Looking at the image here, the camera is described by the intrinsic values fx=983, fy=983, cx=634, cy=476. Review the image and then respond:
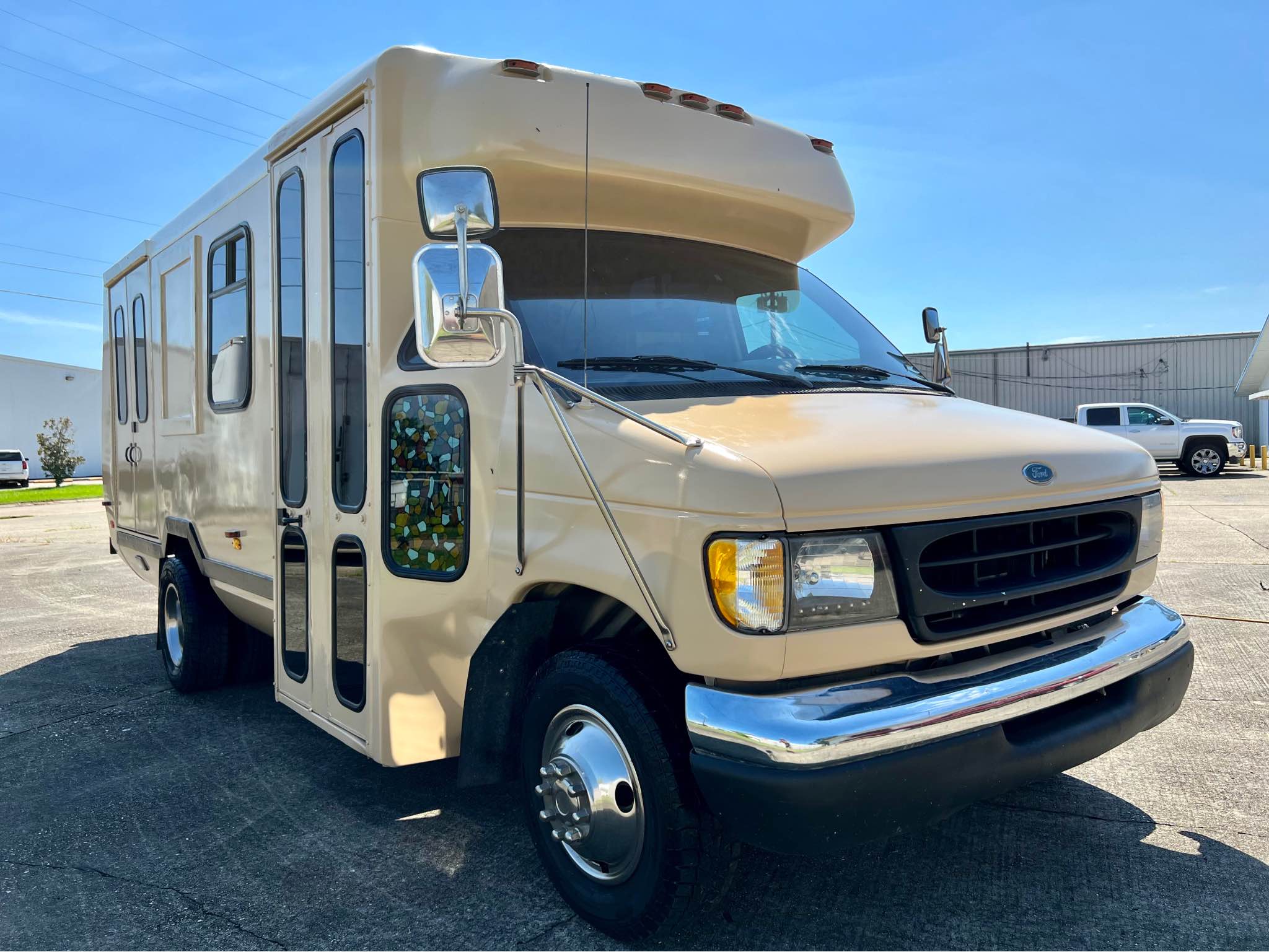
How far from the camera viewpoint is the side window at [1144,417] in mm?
24172

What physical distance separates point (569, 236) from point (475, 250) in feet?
2.96

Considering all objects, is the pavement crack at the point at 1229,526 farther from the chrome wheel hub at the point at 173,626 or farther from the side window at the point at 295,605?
the chrome wheel hub at the point at 173,626

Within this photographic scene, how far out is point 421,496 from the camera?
11.5ft

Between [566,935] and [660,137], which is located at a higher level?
[660,137]

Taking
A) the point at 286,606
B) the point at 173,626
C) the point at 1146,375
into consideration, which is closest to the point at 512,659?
the point at 286,606

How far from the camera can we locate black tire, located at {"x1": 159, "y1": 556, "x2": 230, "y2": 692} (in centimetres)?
579

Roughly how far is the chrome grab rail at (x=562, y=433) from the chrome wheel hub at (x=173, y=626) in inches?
144

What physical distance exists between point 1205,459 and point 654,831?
25.4m

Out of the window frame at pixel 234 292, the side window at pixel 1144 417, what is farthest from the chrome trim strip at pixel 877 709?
the side window at pixel 1144 417

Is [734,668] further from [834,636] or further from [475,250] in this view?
[475,250]

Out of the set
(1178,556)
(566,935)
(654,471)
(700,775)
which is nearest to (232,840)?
(566,935)

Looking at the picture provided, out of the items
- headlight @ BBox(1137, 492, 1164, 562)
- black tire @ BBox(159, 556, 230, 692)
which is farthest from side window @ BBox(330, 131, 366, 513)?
headlight @ BBox(1137, 492, 1164, 562)

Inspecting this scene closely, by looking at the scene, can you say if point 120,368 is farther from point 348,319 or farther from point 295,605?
point 348,319

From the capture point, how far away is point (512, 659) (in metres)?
3.32
